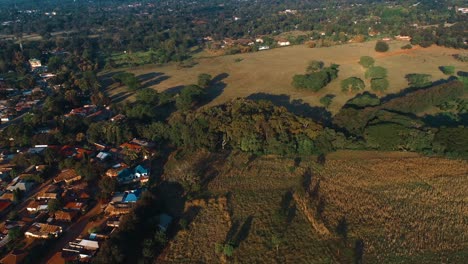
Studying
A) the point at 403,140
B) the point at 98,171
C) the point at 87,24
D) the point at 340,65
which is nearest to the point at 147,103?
the point at 98,171

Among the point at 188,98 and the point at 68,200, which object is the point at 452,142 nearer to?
the point at 188,98

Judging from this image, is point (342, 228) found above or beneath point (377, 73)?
above

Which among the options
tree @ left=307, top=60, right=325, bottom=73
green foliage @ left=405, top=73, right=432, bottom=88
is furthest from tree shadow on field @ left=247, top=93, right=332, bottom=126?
green foliage @ left=405, top=73, right=432, bottom=88

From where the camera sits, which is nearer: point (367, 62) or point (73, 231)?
point (73, 231)

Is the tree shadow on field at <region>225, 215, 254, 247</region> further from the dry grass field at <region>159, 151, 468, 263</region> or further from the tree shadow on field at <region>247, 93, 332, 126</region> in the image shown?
the tree shadow on field at <region>247, 93, 332, 126</region>

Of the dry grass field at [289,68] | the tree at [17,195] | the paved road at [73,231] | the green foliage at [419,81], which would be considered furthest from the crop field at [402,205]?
the tree at [17,195]

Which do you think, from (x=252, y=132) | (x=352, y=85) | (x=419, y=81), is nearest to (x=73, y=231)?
(x=252, y=132)
